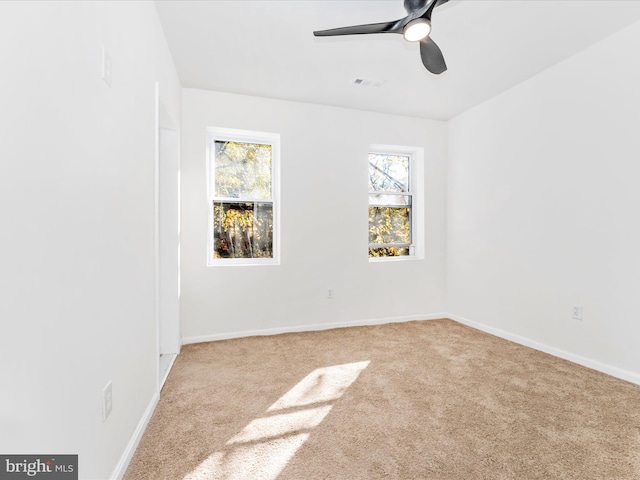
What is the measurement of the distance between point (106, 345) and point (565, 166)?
3.62 metres

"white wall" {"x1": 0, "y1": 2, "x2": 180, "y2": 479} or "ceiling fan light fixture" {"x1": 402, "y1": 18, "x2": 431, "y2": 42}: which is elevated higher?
"ceiling fan light fixture" {"x1": 402, "y1": 18, "x2": 431, "y2": 42}

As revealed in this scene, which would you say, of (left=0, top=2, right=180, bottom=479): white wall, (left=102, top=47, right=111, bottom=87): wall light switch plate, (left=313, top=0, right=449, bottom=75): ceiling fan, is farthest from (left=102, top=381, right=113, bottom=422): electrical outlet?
(left=313, top=0, right=449, bottom=75): ceiling fan

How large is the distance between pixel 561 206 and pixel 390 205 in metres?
1.85

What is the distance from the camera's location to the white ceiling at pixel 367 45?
7.48 feet

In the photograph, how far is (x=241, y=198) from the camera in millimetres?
3723

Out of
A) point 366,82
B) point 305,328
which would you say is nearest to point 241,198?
point 305,328

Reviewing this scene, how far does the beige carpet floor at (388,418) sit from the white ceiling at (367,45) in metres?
2.61

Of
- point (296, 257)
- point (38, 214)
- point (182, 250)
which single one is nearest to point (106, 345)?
point (38, 214)

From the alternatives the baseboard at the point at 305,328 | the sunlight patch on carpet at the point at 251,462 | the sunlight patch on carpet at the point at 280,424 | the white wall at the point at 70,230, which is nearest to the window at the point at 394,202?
the baseboard at the point at 305,328

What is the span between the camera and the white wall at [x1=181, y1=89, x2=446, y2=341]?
3459mm

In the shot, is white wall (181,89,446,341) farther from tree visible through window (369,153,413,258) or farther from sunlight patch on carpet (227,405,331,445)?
sunlight patch on carpet (227,405,331,445)

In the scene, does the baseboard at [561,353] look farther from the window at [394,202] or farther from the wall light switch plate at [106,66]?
the wall light switch plate at [106,66]

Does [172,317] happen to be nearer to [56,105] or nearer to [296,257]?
[296,257]

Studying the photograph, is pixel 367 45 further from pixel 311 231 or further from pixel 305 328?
pixel 305 328
